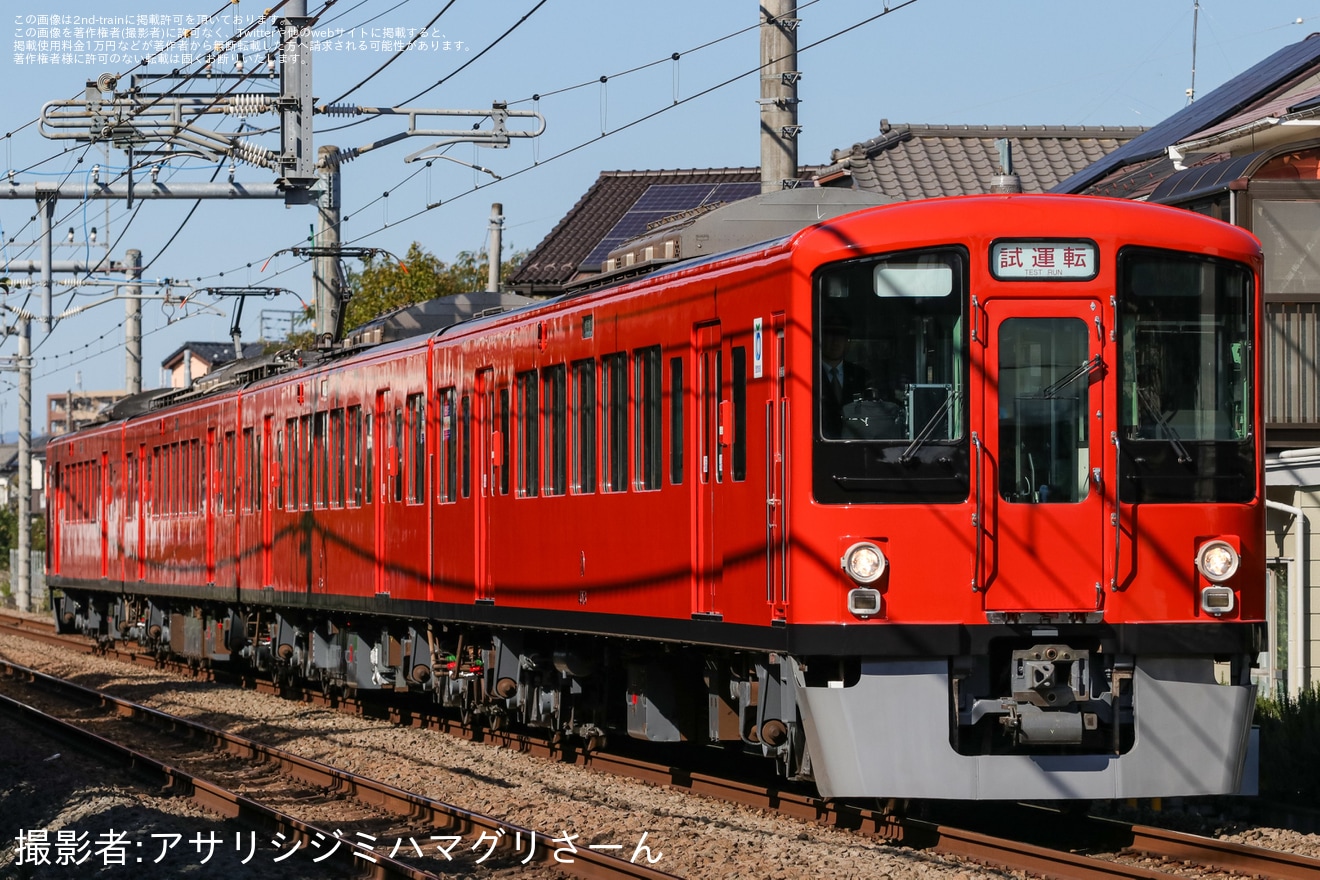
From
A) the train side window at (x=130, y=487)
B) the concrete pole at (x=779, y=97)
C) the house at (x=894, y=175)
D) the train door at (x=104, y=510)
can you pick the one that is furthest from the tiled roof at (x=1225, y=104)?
the train door at (x=104, y=510)

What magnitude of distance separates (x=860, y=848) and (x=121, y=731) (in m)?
9.86

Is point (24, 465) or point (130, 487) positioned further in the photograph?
point (24, 465)

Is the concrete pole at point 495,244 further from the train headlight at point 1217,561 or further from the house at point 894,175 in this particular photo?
the train headlight at point 1217,561

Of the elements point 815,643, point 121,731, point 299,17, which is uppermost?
point 299,17

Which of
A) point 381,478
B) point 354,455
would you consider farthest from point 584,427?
point 354,455

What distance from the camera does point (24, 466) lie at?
3803cm

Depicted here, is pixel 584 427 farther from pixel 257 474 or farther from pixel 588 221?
pixel 588 221

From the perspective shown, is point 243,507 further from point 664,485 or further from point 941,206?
point 941,206

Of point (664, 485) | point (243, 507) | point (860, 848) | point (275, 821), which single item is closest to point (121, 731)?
point (243, 507)

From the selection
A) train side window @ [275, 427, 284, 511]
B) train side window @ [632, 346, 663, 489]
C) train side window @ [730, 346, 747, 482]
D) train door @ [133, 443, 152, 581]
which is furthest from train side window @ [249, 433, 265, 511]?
train side window @ [730, 346, 747, 482]

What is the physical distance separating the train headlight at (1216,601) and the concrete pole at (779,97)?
4844mm

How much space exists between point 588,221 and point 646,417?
26608 millimetres

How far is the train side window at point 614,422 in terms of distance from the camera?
11125 millimetres

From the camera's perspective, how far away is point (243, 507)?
66.0 feet
